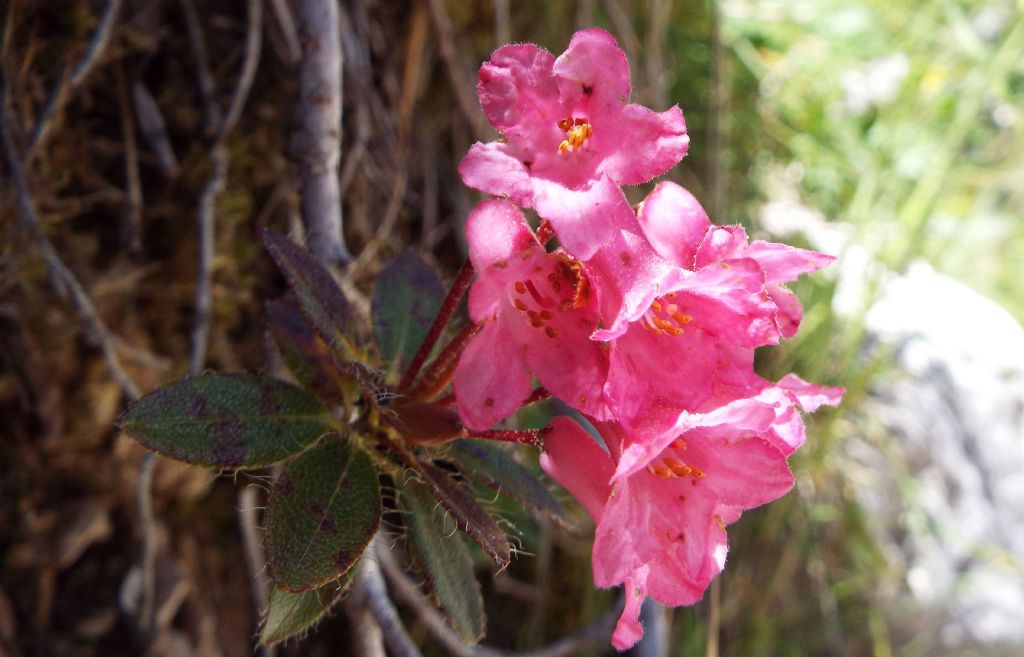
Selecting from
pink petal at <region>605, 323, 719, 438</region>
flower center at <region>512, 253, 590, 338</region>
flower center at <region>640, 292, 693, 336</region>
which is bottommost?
pink petal at <region>605, 323, 719, 438</region>

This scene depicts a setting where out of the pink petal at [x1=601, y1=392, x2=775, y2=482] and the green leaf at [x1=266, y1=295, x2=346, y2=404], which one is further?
the green leaf at [x1=266, y1=295, x2=346, y2=404]

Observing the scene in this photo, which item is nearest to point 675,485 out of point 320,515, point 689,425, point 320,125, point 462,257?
point 689,425

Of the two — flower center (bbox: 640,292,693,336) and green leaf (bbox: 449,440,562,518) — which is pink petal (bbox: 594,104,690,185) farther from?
green leaf (bbox: 449,440,562,518)

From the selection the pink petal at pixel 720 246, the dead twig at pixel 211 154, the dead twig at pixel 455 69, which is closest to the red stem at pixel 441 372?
the pink petal at pixel 720 246

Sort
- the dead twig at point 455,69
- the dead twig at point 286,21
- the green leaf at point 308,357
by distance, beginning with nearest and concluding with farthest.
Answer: the green leaf at point 308,357 → the dead twig at point 286,21 → the dead twig at point 455,69

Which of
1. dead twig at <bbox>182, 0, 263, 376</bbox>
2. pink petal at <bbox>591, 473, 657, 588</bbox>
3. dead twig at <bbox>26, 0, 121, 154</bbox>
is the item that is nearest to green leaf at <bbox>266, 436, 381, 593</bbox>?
pink petal at <bbox>591, 473, 657, 588</bbox>

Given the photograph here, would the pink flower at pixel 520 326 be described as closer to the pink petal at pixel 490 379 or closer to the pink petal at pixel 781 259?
the pink petal at pixel 490 379
